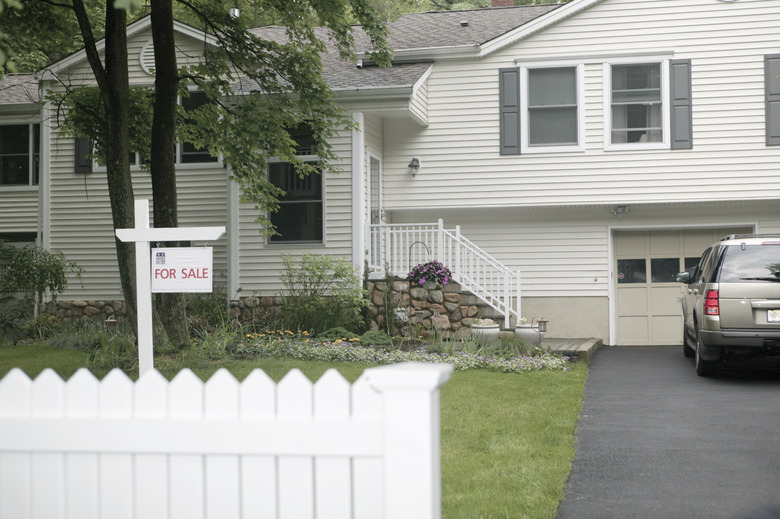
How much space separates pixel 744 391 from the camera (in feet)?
32.8

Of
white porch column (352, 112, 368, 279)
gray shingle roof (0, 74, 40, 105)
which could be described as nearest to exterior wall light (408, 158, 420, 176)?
white porch column (352, 112, 368, 279)

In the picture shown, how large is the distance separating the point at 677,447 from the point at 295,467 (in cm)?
491

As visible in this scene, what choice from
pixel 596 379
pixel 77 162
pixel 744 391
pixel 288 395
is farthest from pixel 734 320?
pixel 77 162

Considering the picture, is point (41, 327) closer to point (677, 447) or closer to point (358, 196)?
point (358, 196)

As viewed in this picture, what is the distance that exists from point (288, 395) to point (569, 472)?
3.67 metres

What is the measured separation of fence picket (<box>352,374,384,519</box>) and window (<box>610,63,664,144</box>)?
45.5 feet

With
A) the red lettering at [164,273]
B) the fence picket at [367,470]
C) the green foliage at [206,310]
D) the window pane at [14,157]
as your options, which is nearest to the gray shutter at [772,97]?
the green foliage at [206,310]

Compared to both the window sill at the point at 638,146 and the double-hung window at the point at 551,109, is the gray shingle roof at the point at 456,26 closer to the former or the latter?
the double-hung window at the point at 551,109

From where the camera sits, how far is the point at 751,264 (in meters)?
10.0

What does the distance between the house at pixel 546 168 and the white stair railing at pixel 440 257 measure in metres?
0.07

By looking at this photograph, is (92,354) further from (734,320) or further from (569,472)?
(734,320)

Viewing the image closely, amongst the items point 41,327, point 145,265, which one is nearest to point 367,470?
point 145,265

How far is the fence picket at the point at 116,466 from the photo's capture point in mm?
3150

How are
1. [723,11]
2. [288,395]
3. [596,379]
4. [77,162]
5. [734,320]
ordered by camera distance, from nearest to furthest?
[288,395]
[734,320]
[596,379]
[723,11]
[77,162]
